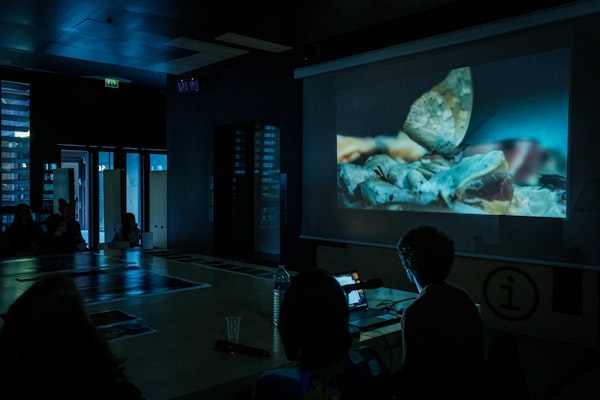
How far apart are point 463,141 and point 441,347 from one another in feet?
9.71

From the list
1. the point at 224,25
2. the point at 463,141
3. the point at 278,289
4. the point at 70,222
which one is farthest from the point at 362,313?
the point at 70,222

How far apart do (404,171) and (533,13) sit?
169 centimetres

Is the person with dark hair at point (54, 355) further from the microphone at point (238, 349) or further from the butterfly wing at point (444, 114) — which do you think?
the butterfly wing at point (444, 114)

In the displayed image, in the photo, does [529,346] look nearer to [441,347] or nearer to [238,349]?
[441,347]

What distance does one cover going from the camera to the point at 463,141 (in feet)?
13.9

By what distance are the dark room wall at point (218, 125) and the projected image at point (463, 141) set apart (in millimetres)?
867

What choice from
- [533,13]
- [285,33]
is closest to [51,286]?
[533,13]

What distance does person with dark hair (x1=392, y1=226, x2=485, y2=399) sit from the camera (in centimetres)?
161

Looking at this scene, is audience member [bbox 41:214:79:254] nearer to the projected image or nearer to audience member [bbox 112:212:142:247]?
audience member [bbox 112:212:142:247]

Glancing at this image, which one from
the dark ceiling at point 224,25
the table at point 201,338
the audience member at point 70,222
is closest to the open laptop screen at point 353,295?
the table at point 201,338

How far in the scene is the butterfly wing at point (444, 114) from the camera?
4.27m

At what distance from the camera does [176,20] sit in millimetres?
4805

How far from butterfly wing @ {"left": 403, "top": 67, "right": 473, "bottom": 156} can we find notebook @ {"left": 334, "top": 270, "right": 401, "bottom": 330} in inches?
87.2

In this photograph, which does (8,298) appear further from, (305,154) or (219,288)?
(305,154)
